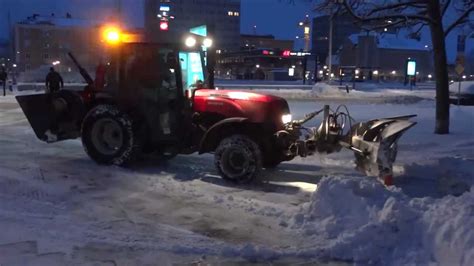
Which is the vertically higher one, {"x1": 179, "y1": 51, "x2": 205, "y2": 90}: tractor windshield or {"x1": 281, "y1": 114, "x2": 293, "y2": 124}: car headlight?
{"x1": 179, "y1": 51, "x2": 205, "y2": 90}: tractor windshield

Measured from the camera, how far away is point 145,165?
35.2 feet

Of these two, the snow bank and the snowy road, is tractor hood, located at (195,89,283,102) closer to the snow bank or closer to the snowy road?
the snowy road

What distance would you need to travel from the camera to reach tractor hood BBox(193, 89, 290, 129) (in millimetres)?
9297

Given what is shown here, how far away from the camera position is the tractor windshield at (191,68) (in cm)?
1006

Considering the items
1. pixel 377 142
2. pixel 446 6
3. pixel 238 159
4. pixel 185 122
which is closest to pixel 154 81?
pixel 185 122

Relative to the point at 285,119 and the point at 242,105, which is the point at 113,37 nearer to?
the point at 242,105

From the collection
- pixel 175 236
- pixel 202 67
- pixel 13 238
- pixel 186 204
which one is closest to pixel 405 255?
pixel 175 236

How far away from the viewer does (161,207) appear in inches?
307

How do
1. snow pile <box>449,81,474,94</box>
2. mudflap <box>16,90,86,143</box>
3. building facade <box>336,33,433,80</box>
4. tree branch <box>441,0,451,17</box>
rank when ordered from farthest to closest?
building facade <box>336,33,433,80</box>, snow pile <box>449,81,474,94</box>, tree branch <box>441,0,451,17</box>, mudflap <box>16,90,86,143</box>

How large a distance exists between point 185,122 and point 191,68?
1020mm

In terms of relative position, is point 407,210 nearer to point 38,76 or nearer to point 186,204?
point 186,204

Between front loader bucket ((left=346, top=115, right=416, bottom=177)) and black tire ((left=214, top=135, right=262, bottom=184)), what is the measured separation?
1.52m

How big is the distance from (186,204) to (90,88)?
398 cm

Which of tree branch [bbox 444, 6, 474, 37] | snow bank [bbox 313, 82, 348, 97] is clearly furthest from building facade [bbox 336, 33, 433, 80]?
tree branch [bbox 444, 6, 474, 37]
